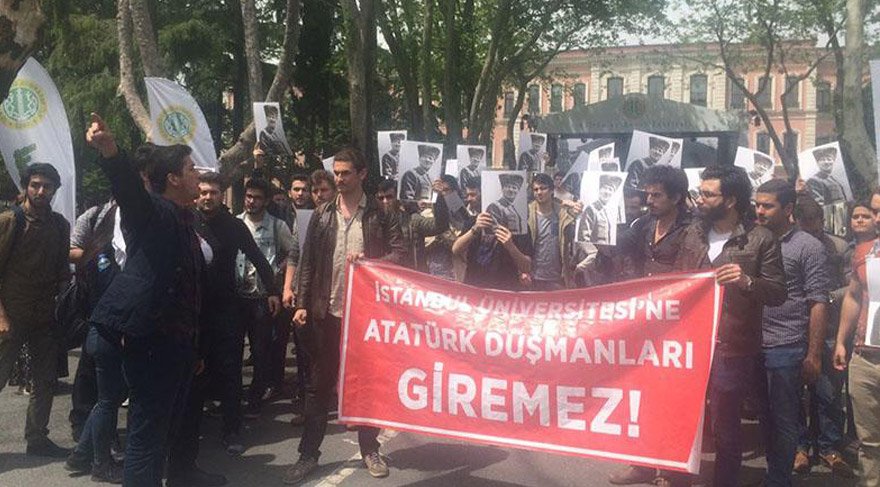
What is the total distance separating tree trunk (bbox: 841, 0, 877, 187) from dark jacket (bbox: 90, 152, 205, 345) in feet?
33.7

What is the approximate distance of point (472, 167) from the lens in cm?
1016

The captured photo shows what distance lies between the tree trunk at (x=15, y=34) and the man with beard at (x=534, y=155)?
9.82 meters

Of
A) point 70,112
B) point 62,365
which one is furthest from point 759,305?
point 70,112

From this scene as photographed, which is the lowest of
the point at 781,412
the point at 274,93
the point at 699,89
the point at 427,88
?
the point at 781,412

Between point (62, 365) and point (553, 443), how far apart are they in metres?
4.36

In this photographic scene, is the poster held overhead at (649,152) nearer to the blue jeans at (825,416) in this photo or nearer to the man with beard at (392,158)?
the man with beard at (392,158)

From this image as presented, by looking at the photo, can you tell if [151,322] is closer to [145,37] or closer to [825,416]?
[825,416]

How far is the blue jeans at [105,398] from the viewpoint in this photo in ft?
17.4

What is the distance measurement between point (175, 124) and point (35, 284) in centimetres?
349

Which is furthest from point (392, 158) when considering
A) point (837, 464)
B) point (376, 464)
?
point (837, 464)

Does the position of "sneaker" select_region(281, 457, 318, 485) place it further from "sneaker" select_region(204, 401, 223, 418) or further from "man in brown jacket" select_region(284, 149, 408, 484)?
"sneaker" select_region(204, 401, 223, 418)

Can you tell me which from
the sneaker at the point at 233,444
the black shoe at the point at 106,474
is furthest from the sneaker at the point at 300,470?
the black shoe at the point at 106,474

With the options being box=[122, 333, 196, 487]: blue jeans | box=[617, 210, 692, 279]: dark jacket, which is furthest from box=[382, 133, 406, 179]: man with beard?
box=[122, 333, 196, 487]: blue jeans

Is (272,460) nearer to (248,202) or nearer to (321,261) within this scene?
(321,261)
